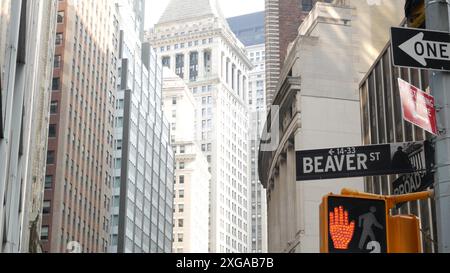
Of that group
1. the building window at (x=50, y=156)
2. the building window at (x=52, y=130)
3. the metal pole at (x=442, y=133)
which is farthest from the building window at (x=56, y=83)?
the metal pole at (x=442, y=133)

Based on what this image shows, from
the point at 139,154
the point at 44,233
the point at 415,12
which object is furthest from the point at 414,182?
the point at 139,154

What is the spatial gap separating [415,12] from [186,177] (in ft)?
538

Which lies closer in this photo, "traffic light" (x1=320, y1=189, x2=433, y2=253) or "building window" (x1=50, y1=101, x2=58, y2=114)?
"traffic light" (x1=320, y1=189, x2=433, y2=253)

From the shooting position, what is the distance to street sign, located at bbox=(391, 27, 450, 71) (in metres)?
7.93

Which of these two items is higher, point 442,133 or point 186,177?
point 186,177

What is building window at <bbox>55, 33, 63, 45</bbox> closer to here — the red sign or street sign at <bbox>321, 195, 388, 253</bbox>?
the red sign

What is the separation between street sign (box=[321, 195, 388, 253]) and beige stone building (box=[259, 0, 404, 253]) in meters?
53.2

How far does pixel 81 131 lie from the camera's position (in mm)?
103312

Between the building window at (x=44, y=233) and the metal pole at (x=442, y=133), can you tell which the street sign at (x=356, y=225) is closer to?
the metal pole at (x=442, y=133)

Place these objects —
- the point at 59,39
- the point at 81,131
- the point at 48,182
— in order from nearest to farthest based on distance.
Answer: the point at 48,182 < the point at 59,39 < the point at 81,131

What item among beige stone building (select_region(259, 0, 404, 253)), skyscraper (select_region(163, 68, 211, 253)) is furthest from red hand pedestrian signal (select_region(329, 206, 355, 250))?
skyscraper (select_region(163, 68, 211, 253))

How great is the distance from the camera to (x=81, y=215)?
330 ft

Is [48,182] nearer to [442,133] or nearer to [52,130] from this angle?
[52,130]
